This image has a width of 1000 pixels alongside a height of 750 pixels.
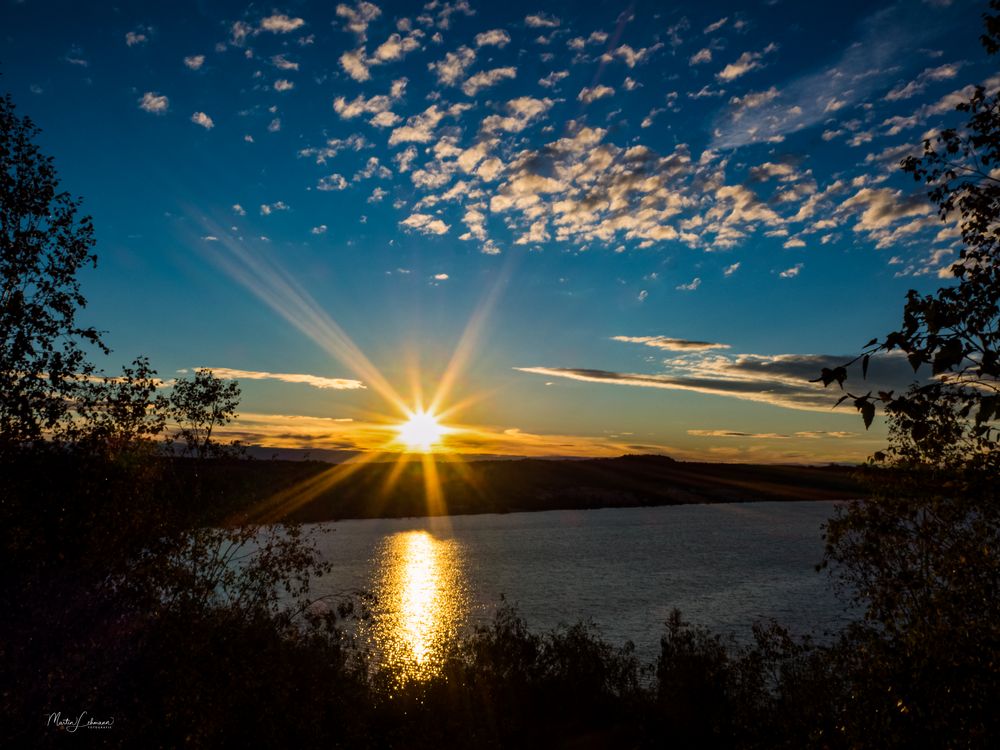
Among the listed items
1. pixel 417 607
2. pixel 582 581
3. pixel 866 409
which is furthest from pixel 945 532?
pixel 582 581

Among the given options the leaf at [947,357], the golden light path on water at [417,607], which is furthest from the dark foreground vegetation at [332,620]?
the golden light path on water at [417,607]

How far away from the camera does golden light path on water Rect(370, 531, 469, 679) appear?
1964 inches

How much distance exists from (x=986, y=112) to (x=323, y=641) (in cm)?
3740

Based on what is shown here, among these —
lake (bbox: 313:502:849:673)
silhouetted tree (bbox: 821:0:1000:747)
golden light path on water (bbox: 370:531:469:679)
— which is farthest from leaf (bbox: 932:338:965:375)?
lake (bbox: 313:502:849:673)

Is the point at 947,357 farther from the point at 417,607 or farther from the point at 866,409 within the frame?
the point at 417,607

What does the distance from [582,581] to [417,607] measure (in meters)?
25.1

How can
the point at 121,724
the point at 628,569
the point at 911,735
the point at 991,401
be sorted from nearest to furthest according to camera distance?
the point at 991,401 → the point at 911,735 → the point at 121,724 → the point at 628,569

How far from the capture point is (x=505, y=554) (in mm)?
124062

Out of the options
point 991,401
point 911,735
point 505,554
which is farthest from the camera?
point 505,554

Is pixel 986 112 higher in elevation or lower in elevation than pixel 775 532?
higher

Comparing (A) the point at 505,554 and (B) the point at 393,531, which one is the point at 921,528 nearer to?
(A) the point at 505,554

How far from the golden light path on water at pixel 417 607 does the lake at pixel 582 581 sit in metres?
0.18

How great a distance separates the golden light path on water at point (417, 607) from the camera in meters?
49.9

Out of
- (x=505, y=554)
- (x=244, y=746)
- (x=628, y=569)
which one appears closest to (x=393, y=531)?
(x=505, y=554)
